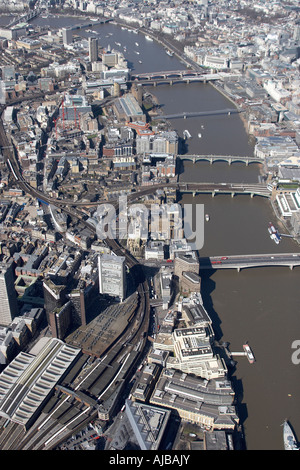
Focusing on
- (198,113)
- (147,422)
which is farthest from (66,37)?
(147,422)

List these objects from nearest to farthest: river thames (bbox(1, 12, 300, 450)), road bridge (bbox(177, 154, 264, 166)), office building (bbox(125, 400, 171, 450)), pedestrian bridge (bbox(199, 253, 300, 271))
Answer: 1. office building (bbox(125, 400, 171, 450))
2. river thames (bbox(1, 12, 300, 450))
3. pedestrian bridge (bbox(199, 253, 300, 271))
4. road bridge (bbox(177, 154, 264, 166))

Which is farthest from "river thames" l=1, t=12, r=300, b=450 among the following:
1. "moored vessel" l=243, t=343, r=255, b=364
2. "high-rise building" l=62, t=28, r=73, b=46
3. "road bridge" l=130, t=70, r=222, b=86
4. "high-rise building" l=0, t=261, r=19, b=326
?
"high-rise building" l=62, t=28, r=73, b=46

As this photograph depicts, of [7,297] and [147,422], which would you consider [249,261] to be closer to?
[147,422]

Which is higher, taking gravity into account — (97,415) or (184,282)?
(184,282)

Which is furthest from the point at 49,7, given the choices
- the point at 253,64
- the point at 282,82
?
the point at 282,82

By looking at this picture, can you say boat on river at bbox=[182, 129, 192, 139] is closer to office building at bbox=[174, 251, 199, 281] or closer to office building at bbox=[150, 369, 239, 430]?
office building at bbox=[174, 251, 199, 281]

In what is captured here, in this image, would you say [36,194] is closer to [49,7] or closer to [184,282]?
[184,282]
